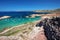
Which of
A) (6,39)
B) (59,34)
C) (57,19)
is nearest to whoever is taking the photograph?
(59,34)

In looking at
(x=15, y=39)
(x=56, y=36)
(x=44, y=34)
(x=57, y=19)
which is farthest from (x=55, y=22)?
(x=15, y=39)

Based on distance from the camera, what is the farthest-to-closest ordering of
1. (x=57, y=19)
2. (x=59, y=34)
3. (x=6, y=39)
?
(x=6, y=39), (x=57, y=19), (x=59, y=34)

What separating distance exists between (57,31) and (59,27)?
1.89 ft

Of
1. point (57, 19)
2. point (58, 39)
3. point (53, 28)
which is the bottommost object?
point (58, 39)

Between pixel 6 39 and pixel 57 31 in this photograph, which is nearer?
pixel 57 31

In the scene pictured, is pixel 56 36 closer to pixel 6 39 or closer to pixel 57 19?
pixel 57 19

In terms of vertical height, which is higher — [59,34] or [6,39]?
[59,34]

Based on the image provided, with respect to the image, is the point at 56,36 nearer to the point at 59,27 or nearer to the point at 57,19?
the point at 59,27

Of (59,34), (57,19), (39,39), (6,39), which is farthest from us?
(6,39)

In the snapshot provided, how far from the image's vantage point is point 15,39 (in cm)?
2431

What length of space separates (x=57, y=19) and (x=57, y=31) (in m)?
1.72

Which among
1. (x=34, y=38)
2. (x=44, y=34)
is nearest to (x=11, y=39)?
(x=34, y=38)

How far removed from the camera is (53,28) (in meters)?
18.0

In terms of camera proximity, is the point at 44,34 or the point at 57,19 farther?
the point at 44,34
